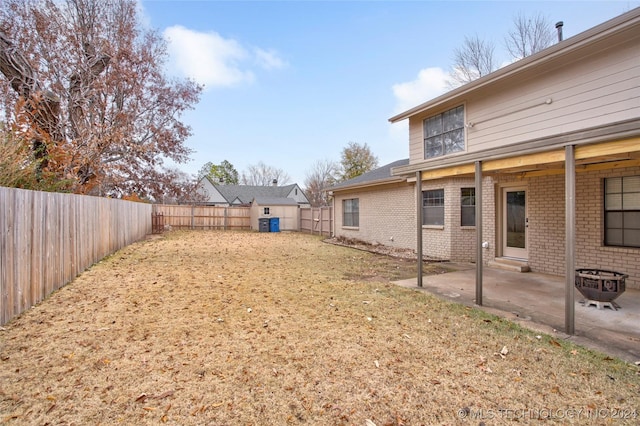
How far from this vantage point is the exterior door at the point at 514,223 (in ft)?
24.9

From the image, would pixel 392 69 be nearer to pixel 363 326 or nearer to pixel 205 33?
pixel 205 33

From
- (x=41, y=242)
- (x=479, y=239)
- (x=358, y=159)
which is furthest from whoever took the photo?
(x=358, y=159)

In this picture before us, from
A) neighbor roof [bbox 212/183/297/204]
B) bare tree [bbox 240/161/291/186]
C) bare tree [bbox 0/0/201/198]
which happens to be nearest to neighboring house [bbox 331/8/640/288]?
bare tree [bbox 0/0/201/198]

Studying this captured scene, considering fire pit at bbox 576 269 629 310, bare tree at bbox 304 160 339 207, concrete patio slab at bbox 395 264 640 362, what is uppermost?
bare tree at bbox 304 160 339 207

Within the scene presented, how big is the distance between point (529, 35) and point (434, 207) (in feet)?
44.2

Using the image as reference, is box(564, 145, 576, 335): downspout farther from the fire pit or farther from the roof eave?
the roof eave

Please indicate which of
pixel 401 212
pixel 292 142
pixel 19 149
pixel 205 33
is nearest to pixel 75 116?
pixel 205 33

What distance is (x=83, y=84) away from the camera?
11367mm

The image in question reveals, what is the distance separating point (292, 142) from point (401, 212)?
A: 22.5 m

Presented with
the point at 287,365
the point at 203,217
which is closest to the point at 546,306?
the point at 287,365

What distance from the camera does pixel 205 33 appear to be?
12609mm

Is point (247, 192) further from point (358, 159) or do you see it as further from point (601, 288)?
point (601, 288)

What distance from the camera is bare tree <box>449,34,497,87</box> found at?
58.5ft

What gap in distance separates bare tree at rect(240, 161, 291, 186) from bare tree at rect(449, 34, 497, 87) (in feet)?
118
